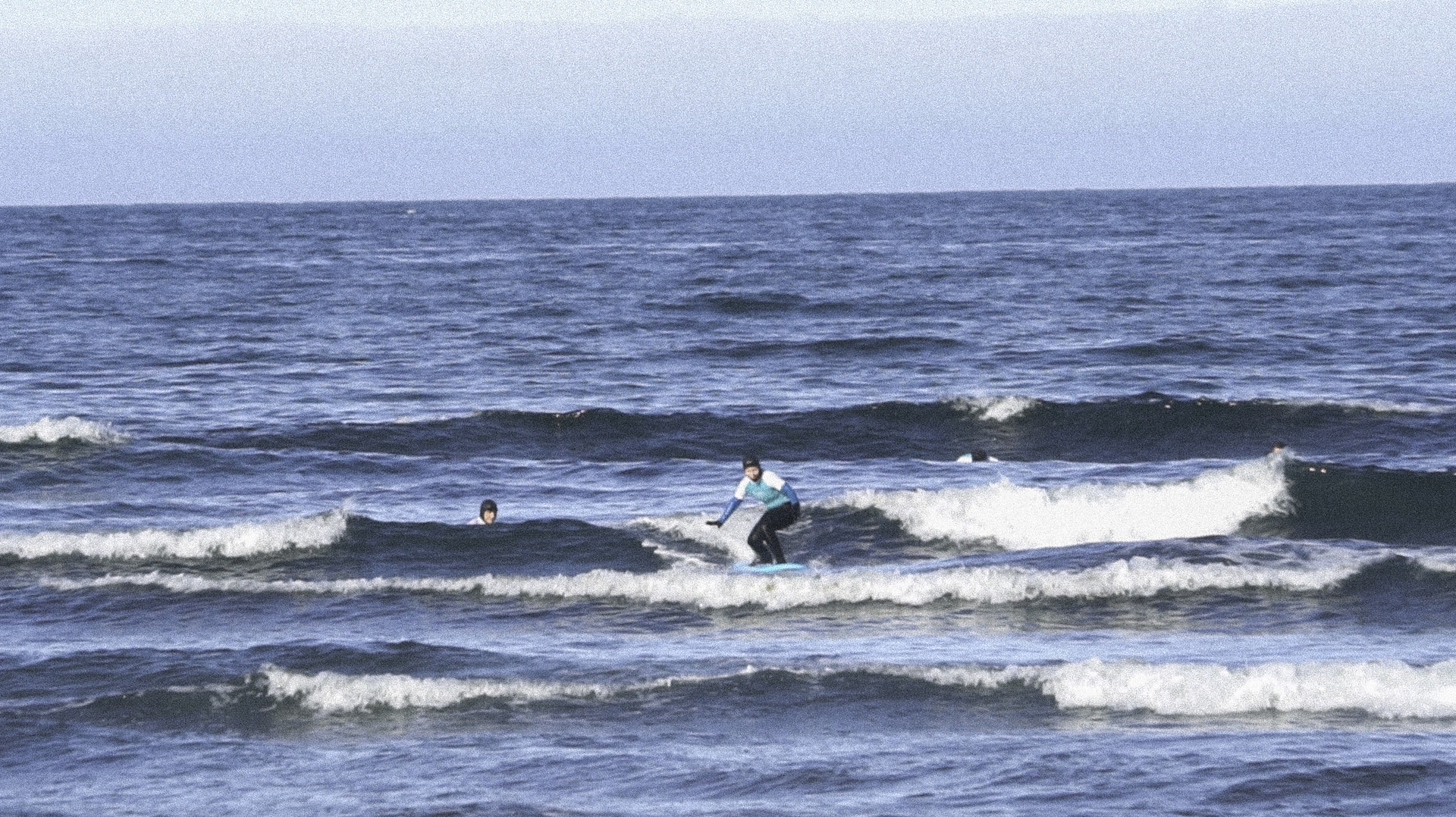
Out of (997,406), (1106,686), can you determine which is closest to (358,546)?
(1106,686)

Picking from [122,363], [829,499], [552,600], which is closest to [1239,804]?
[552,600]

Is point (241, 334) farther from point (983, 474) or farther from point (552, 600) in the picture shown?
point (552, 600)

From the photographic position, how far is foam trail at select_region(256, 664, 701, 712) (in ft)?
50.5

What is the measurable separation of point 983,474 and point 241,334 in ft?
81.5

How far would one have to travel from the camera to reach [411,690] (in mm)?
15609

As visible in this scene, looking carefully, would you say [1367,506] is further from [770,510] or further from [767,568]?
[767,568]

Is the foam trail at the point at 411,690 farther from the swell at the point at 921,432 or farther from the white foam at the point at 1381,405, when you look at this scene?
the white foam at the point at 1381,405

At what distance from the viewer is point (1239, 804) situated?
38.2ft

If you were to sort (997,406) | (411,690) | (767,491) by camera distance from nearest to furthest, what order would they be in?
(411,690) → (767,491) → (997,406)

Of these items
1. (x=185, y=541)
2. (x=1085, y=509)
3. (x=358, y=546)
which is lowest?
(x=1085, y=509)

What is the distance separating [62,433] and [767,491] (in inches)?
572

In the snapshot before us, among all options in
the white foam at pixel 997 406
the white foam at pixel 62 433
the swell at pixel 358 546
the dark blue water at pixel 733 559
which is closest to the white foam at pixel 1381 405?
the dark blue water at pixel 733 559

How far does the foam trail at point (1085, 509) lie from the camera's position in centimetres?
2334

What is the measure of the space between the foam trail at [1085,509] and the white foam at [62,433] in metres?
13.2
